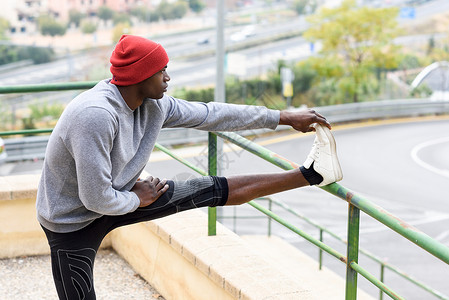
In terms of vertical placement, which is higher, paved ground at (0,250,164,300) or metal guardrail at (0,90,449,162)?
paved ground at (0,250,164,300)

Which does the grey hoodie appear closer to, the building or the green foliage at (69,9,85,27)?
the building

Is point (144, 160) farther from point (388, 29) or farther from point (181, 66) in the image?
point (181, 66)

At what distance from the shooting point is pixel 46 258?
14.7ft

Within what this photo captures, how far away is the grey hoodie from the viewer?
91.6 inches

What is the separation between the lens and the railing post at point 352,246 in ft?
8.77

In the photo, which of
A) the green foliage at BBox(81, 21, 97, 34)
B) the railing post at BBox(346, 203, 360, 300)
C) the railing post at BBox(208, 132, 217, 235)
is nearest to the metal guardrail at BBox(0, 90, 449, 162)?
the railing post at BBox(208, 132, 217, 235)

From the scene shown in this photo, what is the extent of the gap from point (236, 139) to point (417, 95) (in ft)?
118

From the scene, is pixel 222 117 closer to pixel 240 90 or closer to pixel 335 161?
pixel 335 161

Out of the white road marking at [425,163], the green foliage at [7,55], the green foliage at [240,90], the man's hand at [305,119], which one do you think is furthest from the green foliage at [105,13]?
the man's hand at [305,119]

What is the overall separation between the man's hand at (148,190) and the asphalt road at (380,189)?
5.67 m

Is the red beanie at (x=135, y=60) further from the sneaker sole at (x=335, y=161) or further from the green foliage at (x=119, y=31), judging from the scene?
the green foliage at (x=119, y=31)

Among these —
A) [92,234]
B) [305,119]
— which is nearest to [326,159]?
[305,119]

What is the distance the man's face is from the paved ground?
171cm

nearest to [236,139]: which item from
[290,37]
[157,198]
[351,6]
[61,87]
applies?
[157,198]
